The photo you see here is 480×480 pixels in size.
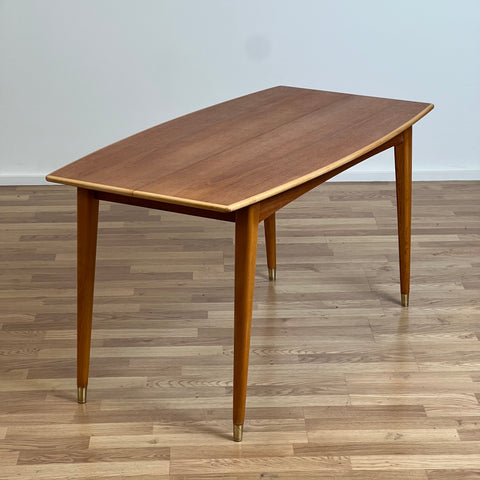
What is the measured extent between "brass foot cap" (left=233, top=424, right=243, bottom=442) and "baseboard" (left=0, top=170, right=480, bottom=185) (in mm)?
2201

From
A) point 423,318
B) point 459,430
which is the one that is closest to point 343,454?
point 459,430

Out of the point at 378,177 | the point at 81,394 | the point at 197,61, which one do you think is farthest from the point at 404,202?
the point at 197,61

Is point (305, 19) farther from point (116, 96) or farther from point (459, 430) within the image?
point (459, 430)

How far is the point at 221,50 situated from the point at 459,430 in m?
2.36

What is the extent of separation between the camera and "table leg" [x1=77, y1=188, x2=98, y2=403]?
2360mm

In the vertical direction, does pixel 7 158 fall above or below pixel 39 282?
above

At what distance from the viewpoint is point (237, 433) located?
2.44 m

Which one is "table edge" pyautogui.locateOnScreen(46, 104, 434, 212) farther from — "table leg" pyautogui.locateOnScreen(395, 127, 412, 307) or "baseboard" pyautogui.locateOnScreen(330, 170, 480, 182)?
"baseboard" pyautogui.locateOnScreen(330, 170, 480, 182)

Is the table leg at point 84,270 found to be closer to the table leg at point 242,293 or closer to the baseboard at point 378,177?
the table leg at point 242,293

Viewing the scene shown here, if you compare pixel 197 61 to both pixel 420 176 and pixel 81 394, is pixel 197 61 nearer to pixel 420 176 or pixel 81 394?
pixel 420 176

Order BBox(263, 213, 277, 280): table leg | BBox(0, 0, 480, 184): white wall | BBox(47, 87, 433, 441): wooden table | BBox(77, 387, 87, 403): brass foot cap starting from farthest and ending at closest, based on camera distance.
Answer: BBox(0, 0, 480, 184): white wall → BBox(263, 213, 277, 280): table leg → BBox(77, 387, 87, 403): brass foot cap → BBox(47, 87, 433, 441): wooden table

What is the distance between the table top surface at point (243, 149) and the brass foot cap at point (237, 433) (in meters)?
0.67

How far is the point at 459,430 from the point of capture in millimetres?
2484

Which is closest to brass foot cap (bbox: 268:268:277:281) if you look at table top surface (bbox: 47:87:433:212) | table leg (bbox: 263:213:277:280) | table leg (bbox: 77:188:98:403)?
Answer: table leg (bbox: 263:213:277:280)
